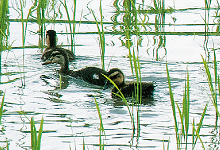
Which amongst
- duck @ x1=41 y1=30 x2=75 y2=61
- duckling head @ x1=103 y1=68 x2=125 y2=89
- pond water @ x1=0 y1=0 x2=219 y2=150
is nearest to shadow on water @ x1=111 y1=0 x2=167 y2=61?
pond water @ x1=0 y1=0 x2=219 y2=150

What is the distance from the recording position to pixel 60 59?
26.2ft

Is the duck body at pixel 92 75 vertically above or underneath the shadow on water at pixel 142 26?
underneath

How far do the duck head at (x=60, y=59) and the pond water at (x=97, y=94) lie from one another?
0.36 feet

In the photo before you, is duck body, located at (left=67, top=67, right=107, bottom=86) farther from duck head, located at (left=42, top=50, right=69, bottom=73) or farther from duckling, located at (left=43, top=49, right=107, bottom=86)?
duck head, located at (left=42, top=50, right=69, bottom=73)

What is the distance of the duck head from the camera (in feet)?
26.1

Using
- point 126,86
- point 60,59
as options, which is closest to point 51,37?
point 60,59

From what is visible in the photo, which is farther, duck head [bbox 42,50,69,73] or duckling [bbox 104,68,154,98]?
duck head [bbox 42,50,69,73]

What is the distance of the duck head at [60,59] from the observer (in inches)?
313

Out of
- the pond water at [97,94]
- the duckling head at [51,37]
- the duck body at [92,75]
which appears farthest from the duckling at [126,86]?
the duckling head at [51,37]

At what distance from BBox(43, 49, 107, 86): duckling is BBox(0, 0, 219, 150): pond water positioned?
0.30 ft

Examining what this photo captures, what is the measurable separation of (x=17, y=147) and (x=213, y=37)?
490 centimetres

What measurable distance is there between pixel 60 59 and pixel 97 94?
1.34 metres

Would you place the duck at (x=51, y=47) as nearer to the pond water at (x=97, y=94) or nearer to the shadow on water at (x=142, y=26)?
the pond water at (x=97, y=94)

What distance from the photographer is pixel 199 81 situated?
700 centimetres
